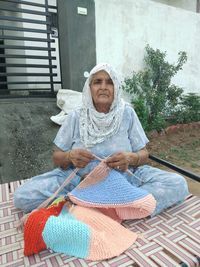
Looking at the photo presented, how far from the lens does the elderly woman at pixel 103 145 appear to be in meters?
1.84

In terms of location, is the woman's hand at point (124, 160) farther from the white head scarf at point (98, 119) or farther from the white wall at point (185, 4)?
the white wall at point (185, 4)

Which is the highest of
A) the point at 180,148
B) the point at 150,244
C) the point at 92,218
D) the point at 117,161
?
the point at 117,161

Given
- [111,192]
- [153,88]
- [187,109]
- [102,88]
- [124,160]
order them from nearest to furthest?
1. [111,192]
2. [124,160]
3. [102,88]
4. [153,88]
5. [187,109]

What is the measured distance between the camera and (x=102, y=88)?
1.96 m

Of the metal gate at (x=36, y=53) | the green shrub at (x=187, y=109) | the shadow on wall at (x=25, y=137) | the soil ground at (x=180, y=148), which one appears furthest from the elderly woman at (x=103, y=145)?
the green shrub at (x=187, y=109)

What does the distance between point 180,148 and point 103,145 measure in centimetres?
349

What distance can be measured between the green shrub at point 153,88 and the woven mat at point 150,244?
331cm

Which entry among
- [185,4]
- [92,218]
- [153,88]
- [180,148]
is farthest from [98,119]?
[185,4]

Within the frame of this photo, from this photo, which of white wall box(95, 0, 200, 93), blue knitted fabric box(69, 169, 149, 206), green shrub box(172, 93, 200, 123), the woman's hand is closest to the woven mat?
blue knitted fabric box(69, 169, 149, 206)

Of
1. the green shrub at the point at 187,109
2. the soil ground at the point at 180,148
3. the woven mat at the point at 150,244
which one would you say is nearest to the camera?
the woven mat at the point at 150,244

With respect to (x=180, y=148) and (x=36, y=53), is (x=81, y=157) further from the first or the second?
(x=36, y=53)

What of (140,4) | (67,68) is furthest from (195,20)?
(67,68)

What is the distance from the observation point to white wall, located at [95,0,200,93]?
4.71m

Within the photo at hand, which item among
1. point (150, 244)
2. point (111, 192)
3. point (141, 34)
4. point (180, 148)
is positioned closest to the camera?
point (150, 244)
